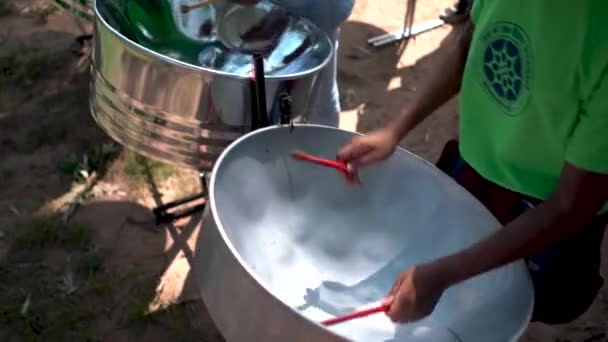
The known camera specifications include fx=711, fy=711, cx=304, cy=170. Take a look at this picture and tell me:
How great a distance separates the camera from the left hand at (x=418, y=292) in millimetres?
830

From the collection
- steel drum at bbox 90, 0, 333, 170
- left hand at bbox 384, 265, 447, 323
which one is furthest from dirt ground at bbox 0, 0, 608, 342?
left hand at bbox 384, 265, 447, 323

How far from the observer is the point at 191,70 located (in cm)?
115

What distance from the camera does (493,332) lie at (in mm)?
906

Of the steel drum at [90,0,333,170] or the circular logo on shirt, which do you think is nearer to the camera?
the circular logo on shirt

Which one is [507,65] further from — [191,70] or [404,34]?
[404,34]

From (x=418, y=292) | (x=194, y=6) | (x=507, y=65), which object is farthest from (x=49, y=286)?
(x=507, y=65)

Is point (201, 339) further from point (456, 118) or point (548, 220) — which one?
point (456, 118)

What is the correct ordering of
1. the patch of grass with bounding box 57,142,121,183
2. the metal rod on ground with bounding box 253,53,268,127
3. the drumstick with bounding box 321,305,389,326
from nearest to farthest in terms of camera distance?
the drumstick with bounding box 321,305,389,326 → the metal rod on ground with bounding box 253,53,268,127 → the patch of grass with bounding box 57,142,121,183

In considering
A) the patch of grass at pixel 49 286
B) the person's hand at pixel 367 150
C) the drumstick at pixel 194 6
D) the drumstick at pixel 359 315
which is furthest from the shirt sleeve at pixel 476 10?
the patch of grass at pixel 49 286

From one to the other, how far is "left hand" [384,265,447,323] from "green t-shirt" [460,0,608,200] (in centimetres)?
20

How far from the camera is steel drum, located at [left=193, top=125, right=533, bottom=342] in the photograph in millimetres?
939

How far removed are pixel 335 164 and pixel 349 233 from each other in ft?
0.41

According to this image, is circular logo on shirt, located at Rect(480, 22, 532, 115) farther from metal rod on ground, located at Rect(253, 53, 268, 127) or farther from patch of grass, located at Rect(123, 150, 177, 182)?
patch of grass, located at Rect(123, 150, 177, 182)

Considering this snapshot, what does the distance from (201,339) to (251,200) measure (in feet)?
2.27
